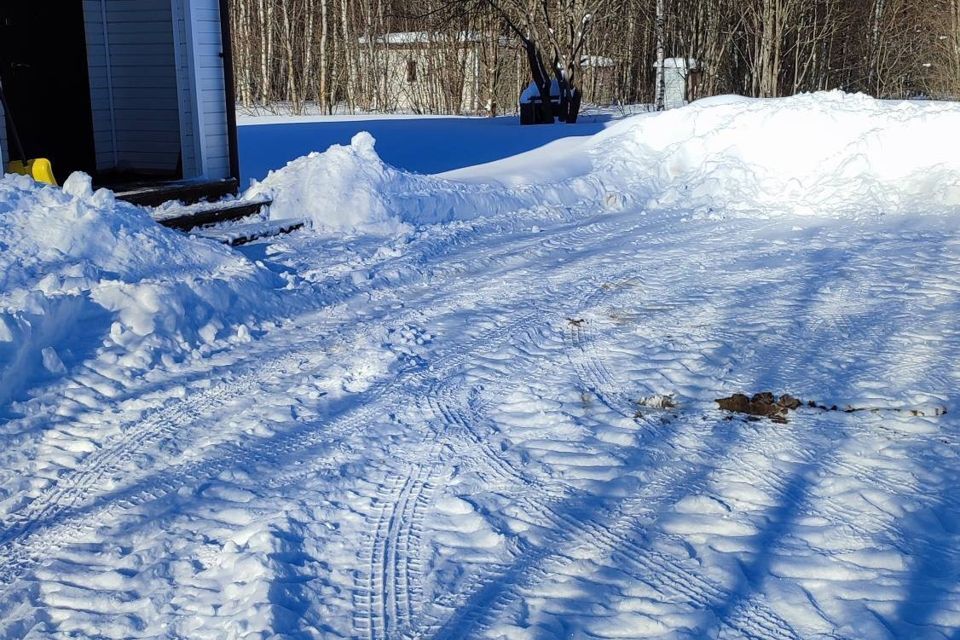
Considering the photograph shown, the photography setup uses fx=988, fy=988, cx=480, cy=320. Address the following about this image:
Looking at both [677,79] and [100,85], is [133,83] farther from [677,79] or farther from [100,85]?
[677,79]

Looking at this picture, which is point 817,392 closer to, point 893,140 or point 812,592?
point 812,592

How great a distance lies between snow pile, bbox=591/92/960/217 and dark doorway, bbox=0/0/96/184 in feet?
20.5

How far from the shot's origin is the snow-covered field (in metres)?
3.31

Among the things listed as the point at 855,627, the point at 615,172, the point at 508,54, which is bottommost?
the point at 855,627

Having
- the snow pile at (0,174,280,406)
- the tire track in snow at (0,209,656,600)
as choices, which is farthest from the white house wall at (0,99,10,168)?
the tire track in snow at (0,209,656,600)

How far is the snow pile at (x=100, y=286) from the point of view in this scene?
534 cm

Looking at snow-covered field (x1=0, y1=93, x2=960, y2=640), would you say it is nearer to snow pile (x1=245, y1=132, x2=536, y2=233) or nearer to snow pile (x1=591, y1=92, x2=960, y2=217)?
snow pile (x1=245, y1=132, x2=536, y2=233)

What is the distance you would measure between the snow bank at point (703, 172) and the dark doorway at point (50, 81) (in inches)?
108

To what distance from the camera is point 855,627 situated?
3.13 meters

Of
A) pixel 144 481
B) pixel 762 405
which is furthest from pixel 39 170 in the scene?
pixel 762 405

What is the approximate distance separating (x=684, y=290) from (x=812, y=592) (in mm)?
4229

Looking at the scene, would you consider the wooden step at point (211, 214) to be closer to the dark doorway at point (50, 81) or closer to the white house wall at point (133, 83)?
the white house wall at point (133, 83)

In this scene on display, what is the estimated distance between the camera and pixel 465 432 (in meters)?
4.74

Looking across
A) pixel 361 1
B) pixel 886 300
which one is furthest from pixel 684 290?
pixel 361 1
